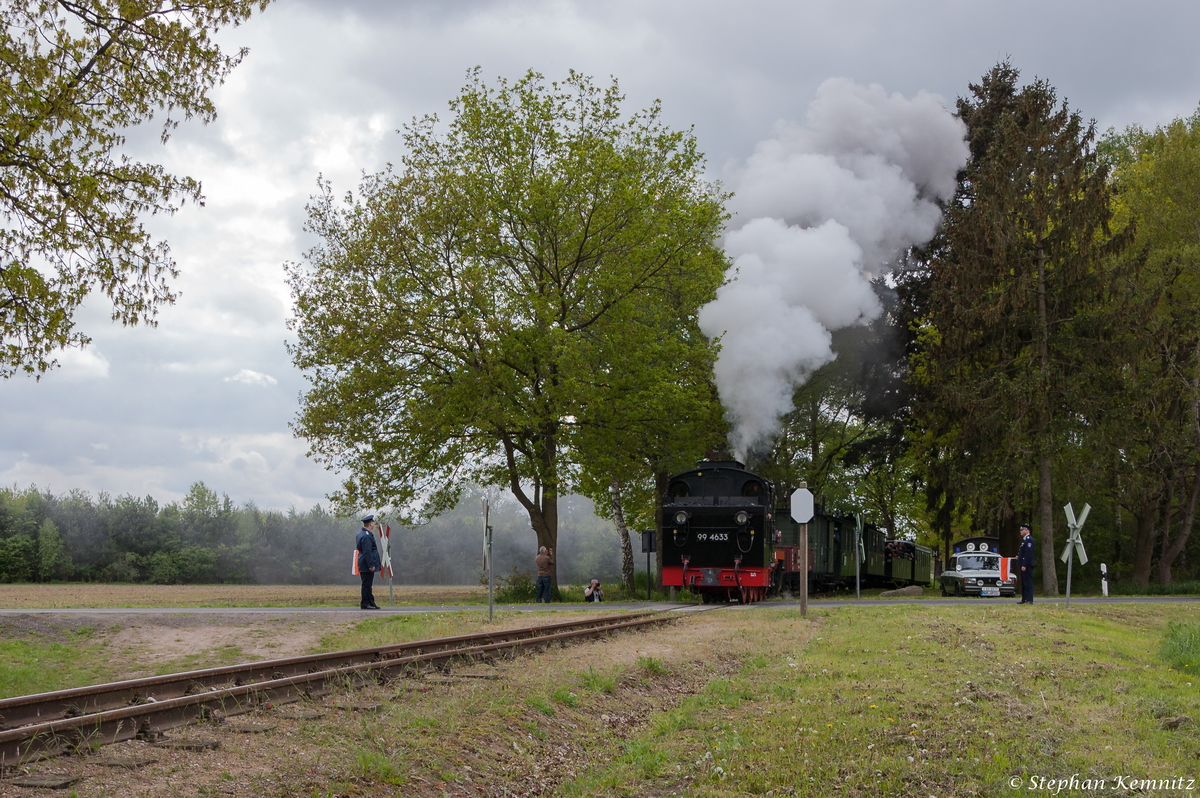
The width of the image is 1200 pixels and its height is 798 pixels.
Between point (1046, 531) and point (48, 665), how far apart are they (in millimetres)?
29368

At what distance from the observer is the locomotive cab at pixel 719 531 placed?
24.6m

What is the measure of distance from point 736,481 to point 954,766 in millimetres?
18587

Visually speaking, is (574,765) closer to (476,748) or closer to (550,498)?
(476,748)

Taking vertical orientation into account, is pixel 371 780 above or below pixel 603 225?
below

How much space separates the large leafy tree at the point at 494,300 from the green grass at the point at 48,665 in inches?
579

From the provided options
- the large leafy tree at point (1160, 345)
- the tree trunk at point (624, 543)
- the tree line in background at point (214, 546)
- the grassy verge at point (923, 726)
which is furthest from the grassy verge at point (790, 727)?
the tree line in background at point (214, 546)

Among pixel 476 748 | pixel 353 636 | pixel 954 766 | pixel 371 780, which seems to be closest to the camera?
pixel 371 780

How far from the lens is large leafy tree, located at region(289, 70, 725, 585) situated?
94.7ft

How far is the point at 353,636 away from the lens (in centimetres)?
1574

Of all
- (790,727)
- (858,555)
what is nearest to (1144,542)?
(858,555)

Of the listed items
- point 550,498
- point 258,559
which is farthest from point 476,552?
point 550,498

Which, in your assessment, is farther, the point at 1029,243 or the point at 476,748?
the point at 1029,243

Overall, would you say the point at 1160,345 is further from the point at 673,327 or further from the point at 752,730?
the point at 752,730

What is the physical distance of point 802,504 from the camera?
19844 mm
